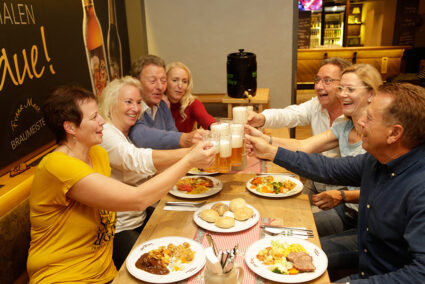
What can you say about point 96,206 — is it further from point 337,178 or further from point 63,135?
point 337,178

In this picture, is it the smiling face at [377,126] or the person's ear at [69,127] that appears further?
the person's ear at [69,127]

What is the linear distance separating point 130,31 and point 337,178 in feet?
12.2

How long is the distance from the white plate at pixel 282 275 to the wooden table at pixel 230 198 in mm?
83

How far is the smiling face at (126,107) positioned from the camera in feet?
7.51

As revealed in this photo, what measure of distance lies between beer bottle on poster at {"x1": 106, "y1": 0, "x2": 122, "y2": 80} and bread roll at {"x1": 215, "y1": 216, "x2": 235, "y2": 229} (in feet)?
9.65

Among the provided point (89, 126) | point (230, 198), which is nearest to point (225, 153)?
point (230, 198)

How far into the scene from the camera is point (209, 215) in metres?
1.72

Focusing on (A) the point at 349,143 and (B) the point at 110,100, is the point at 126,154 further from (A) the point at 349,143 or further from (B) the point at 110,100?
(A) the point at 349,143

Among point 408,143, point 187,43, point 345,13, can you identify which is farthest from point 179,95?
→ point 345,13

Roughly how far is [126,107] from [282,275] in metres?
1.49

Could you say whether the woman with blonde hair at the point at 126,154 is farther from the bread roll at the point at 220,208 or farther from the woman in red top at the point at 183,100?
the woman in red top at the point at 183,100

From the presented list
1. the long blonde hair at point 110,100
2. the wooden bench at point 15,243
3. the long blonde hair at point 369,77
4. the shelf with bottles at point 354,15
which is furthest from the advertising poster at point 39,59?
the shelf with bottles at point 354,15

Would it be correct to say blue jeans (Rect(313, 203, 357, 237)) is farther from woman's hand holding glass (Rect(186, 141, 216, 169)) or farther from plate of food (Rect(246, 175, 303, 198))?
woman's hand holding glass (Rect(186, 141, 216, 169))

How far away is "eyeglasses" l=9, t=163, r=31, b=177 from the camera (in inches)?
86.3
